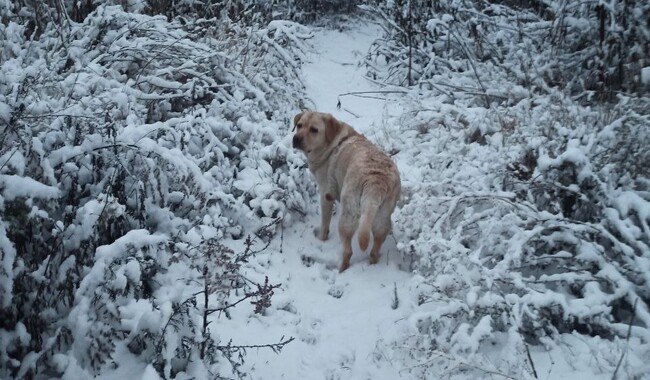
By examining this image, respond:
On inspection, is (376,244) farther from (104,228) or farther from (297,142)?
(104,228)

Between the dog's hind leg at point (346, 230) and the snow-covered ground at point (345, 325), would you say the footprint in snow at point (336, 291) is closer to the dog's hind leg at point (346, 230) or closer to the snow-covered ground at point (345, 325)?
the snow-covered ground at point (345, 325)

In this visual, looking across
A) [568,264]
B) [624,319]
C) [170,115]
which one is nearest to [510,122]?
[568,264]

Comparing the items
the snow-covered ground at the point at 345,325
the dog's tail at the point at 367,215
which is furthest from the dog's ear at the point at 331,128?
the dog's tail at the point at 367,215

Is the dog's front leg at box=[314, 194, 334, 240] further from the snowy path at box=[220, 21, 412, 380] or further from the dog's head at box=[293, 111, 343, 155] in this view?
the dog's head at box=[293, 111, 343, 155]

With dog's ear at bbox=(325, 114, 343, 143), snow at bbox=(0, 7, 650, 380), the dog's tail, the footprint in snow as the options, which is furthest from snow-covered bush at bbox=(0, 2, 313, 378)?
the dog's tail

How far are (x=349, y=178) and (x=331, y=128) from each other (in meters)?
0.92

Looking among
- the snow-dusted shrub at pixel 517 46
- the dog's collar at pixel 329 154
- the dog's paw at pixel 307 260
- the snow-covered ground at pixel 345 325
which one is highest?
the snow-dusted shrub at pixel 517 46

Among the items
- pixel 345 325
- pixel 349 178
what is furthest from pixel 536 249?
pixel 349 178

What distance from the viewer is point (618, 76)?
600 centimetres

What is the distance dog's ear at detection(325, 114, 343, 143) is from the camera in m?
4.90

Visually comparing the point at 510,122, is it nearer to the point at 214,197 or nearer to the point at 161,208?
the point at 214,197

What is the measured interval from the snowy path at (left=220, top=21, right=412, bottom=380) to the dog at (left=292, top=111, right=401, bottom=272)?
7.0 inches

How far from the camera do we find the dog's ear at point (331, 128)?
4898 mm

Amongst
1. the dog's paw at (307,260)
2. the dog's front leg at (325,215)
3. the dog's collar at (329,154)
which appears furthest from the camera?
the dog's collar at (329,154)
